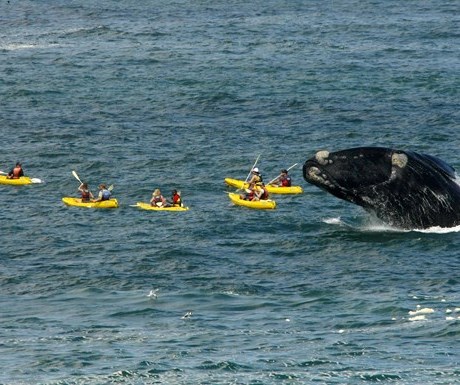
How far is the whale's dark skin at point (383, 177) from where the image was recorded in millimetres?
57562

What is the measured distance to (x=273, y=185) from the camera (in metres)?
75.5

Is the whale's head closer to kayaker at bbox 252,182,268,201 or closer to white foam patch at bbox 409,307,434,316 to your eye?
white foam patch at bbox 409,307,434,316

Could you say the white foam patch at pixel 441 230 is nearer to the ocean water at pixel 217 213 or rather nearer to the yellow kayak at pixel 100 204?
the ocean water at pixel 217 213

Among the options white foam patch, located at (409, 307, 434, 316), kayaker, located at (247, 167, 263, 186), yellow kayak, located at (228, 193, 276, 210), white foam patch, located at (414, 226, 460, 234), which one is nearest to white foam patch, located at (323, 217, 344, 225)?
yellow kayak, located at (228, 193, 276, 210)

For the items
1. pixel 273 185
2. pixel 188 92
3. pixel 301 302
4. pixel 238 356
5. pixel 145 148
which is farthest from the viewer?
pixel 188 92

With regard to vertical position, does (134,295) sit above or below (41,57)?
above

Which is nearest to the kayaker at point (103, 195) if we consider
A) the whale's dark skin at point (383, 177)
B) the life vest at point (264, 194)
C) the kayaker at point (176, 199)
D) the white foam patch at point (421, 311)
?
the kayaker at point (176, 199)

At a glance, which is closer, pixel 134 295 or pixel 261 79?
pixel 134 295

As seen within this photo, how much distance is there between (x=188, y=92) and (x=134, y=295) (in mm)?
50347

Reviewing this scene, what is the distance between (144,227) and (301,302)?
1672 centimetres

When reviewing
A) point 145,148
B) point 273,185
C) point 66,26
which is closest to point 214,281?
point 273,185

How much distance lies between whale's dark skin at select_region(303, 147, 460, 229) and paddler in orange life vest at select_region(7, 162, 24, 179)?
23.2m

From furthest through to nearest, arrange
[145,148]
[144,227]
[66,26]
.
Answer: [66,26] → [145,148] → [144,227]

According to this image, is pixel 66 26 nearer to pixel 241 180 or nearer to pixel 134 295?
pixel 241 180
